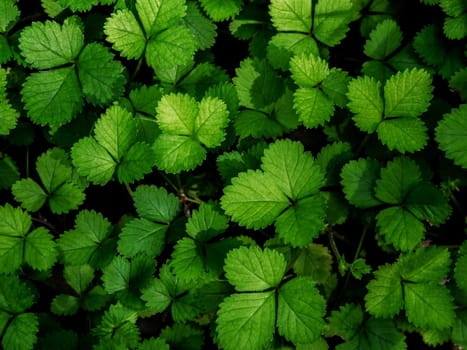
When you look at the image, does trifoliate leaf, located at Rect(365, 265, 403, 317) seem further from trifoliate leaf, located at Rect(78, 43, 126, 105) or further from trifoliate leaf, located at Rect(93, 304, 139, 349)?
trifoliate leaf, located at Rect(78, 43, 126, 105)

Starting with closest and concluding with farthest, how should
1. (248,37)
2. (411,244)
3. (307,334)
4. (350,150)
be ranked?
(307,334) < (411,244) < (350,150) < (248,37)

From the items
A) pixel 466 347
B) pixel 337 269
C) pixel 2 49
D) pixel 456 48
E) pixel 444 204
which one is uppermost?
pixel 2 49

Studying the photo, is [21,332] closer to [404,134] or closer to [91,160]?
[91,160]

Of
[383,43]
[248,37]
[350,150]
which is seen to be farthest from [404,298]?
[248,37]

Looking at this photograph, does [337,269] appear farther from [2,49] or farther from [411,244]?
[2,49]

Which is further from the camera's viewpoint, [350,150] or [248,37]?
[248,37]

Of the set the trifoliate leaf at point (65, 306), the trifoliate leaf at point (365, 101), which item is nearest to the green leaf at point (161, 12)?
the trifoliate leaf at point (365, 101)

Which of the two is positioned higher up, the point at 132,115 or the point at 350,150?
the point at 132,115
